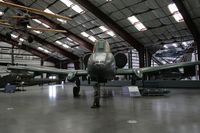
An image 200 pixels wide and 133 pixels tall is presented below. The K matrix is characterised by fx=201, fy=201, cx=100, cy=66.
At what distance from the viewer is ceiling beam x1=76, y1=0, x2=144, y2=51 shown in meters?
20.6

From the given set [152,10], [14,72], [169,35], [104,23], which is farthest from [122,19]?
[14,72]

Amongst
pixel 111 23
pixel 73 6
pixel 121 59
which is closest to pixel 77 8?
pixel 73 6

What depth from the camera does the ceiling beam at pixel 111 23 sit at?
20609 mm

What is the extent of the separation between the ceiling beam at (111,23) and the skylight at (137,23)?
6.58 feet

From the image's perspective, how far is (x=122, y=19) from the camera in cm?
2228

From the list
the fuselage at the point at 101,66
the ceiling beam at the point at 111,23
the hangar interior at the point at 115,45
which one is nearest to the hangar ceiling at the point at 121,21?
the hangar interior at the point at 115,45

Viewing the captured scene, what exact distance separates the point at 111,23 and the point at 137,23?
9.67 ft

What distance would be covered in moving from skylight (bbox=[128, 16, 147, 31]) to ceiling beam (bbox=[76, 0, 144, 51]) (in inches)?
78.9

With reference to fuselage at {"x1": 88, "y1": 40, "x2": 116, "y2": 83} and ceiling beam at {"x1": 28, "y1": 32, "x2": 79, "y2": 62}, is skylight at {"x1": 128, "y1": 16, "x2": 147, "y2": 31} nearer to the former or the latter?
fuselage at {"x1": 88, "y1": 40, "x2": 116, "y2": 83}

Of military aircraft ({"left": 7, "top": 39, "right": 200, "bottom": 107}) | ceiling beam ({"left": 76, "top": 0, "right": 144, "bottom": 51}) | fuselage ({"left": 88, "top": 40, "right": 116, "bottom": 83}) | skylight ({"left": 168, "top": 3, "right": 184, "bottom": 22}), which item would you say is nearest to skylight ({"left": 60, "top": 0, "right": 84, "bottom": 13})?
ceiling beam ({"left": 76, "top": 0, "right": 144, "bottom": 51})

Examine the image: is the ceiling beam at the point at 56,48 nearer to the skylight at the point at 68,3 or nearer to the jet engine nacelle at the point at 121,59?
the skylight at the point at 68,3

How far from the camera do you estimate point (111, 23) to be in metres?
23.2

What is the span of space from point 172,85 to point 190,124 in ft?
53.3

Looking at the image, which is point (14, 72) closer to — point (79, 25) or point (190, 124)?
point (79, 25)
